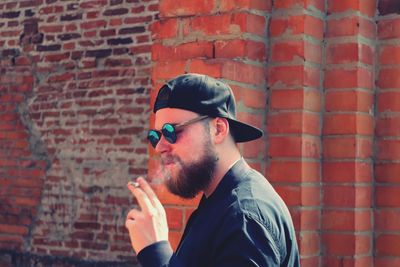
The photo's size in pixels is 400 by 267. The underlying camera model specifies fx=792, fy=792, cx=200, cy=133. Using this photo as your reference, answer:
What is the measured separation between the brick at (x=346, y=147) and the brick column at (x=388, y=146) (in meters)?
0.10

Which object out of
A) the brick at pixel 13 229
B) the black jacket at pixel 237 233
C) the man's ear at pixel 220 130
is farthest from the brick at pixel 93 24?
the black jacket at pixel 237 233

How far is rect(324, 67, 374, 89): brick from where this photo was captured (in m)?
3.54

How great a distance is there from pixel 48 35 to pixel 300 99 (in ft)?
16.1

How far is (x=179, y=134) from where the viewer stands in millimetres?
2340

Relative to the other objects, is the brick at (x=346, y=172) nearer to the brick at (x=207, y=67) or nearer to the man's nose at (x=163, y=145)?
the brick at (x=207, y=67)

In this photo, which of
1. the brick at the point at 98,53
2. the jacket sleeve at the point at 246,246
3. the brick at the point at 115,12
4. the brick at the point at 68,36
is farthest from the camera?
the brick at the point at 68,36

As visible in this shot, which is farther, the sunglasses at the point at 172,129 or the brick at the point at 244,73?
the brick at the point at 244,73

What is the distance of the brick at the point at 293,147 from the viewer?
3.47 meters

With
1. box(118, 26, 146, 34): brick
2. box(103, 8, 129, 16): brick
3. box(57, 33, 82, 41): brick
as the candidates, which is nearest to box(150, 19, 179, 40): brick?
box(118, 26, 146, 34): brick

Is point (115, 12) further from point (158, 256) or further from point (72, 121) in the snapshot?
point (158, 256)

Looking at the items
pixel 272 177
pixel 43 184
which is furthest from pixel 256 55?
pixel 43 184

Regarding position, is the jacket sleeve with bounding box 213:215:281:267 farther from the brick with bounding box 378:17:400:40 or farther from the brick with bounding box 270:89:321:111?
the brick with bounding box 378:17:400:40

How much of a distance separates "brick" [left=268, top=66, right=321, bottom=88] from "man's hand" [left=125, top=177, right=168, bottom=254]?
1440 mm

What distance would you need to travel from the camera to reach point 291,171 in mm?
3477
